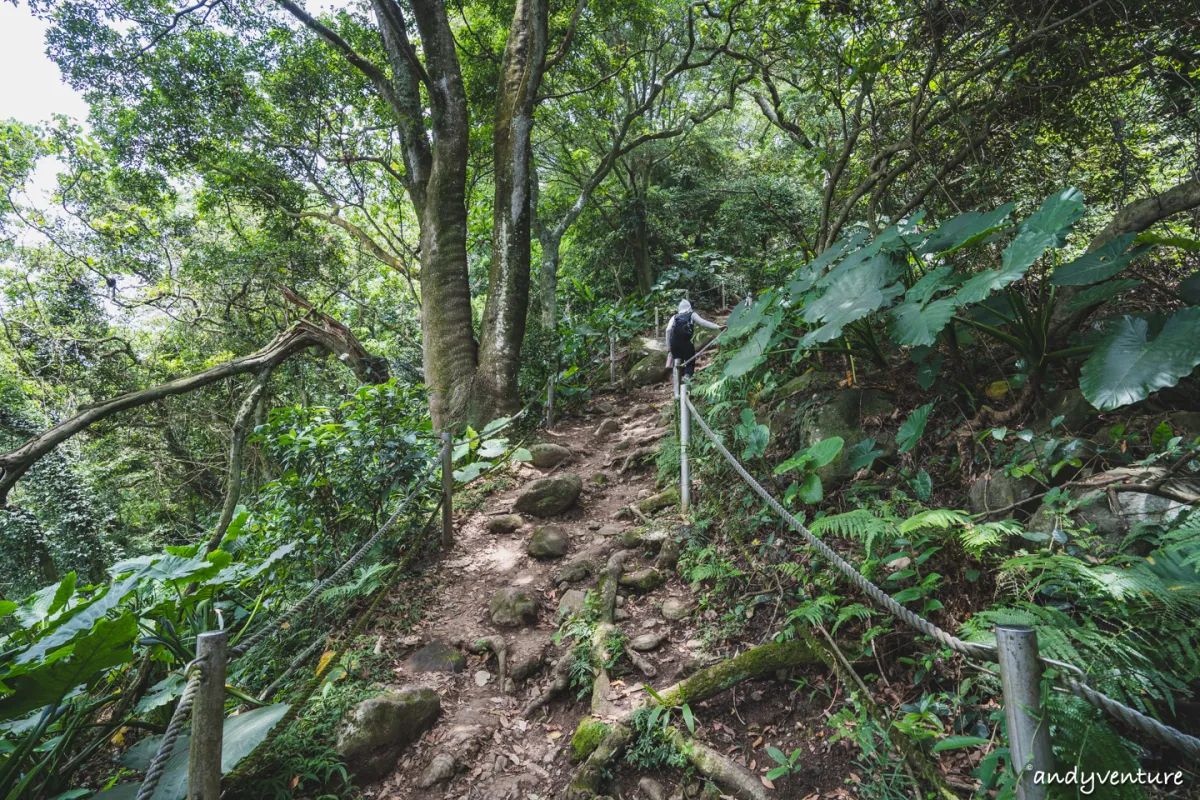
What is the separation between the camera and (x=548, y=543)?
4.68 meters

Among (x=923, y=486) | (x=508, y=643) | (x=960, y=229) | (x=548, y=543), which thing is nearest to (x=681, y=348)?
(x=548, y=543)

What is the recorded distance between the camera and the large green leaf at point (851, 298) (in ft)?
9.77

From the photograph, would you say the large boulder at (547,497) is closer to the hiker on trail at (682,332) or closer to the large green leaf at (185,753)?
the hiker on trail at (682,332)

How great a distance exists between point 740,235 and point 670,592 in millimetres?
14159

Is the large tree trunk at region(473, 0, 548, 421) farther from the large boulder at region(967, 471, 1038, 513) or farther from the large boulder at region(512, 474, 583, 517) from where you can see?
the large boulder at region(967, 471, 1038, 513)

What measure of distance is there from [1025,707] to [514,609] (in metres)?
3.16

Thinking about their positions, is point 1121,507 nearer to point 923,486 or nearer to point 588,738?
point 923,486

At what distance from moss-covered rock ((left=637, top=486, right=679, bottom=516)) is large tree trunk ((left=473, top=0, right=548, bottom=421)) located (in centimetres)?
302

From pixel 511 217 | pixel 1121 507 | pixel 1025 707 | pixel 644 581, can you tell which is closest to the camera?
pixel 1025 707

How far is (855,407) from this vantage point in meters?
3.71

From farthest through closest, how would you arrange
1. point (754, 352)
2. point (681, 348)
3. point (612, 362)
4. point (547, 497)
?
point (612, 362) < point (681, 348) < point (547, 497) < point (754, 352)

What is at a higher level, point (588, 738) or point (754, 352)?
point (754, 352)

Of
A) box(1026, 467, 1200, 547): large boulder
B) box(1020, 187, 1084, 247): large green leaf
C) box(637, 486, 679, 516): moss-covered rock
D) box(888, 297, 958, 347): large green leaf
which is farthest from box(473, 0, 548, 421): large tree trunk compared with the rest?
box(1026, 467, 1200, 547): large boulder

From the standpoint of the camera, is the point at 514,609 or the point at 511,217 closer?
the point at 514,609
